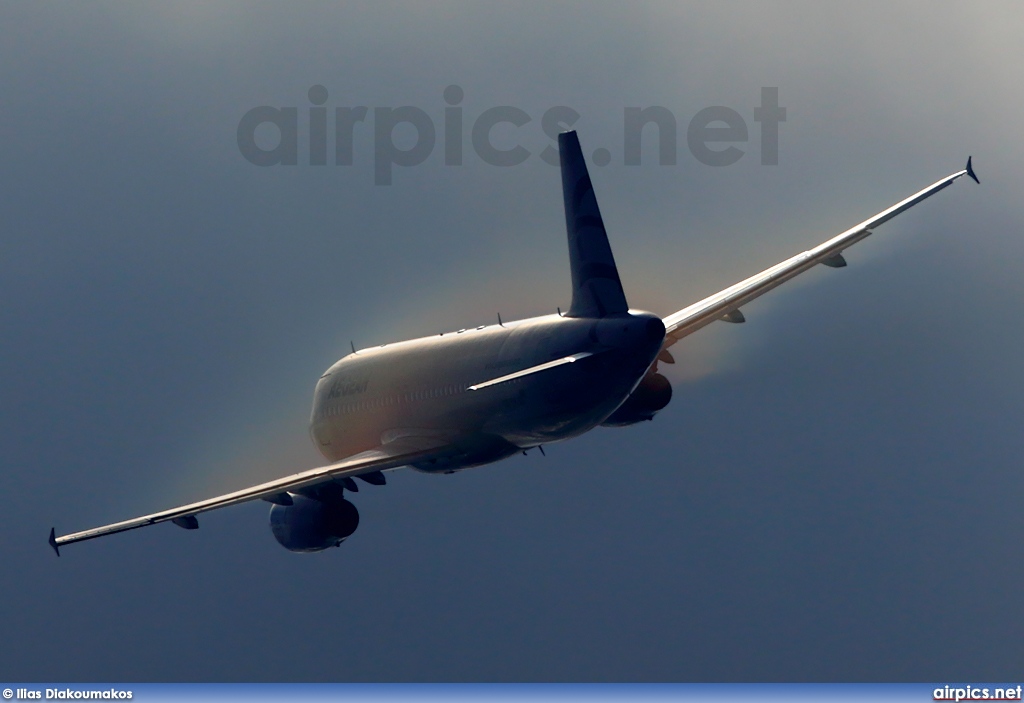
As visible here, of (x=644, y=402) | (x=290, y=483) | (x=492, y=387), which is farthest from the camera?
(x=644, y=402)

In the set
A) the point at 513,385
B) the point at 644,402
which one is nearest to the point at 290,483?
the point at 513,385

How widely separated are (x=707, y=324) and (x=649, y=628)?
54.2m

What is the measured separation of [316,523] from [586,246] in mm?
13746

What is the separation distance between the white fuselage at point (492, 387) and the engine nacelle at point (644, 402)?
4.88 metres

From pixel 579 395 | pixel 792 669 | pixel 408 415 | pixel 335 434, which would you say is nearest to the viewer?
pixel 579 395

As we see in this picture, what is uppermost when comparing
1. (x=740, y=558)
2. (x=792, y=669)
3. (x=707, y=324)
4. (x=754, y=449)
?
(x=707, y=324)

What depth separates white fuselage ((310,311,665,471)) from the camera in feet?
167

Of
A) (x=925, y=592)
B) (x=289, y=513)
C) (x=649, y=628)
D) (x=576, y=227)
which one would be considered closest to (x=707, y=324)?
(x=576, y=227)

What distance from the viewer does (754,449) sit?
102188 millimetres

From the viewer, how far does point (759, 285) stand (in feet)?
188

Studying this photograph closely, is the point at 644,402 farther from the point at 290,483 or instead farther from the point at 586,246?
the point at 290,483

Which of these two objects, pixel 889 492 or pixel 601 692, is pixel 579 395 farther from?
pixel 889 492

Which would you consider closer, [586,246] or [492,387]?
[586,246]

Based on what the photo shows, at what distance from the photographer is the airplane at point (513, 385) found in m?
51.0
